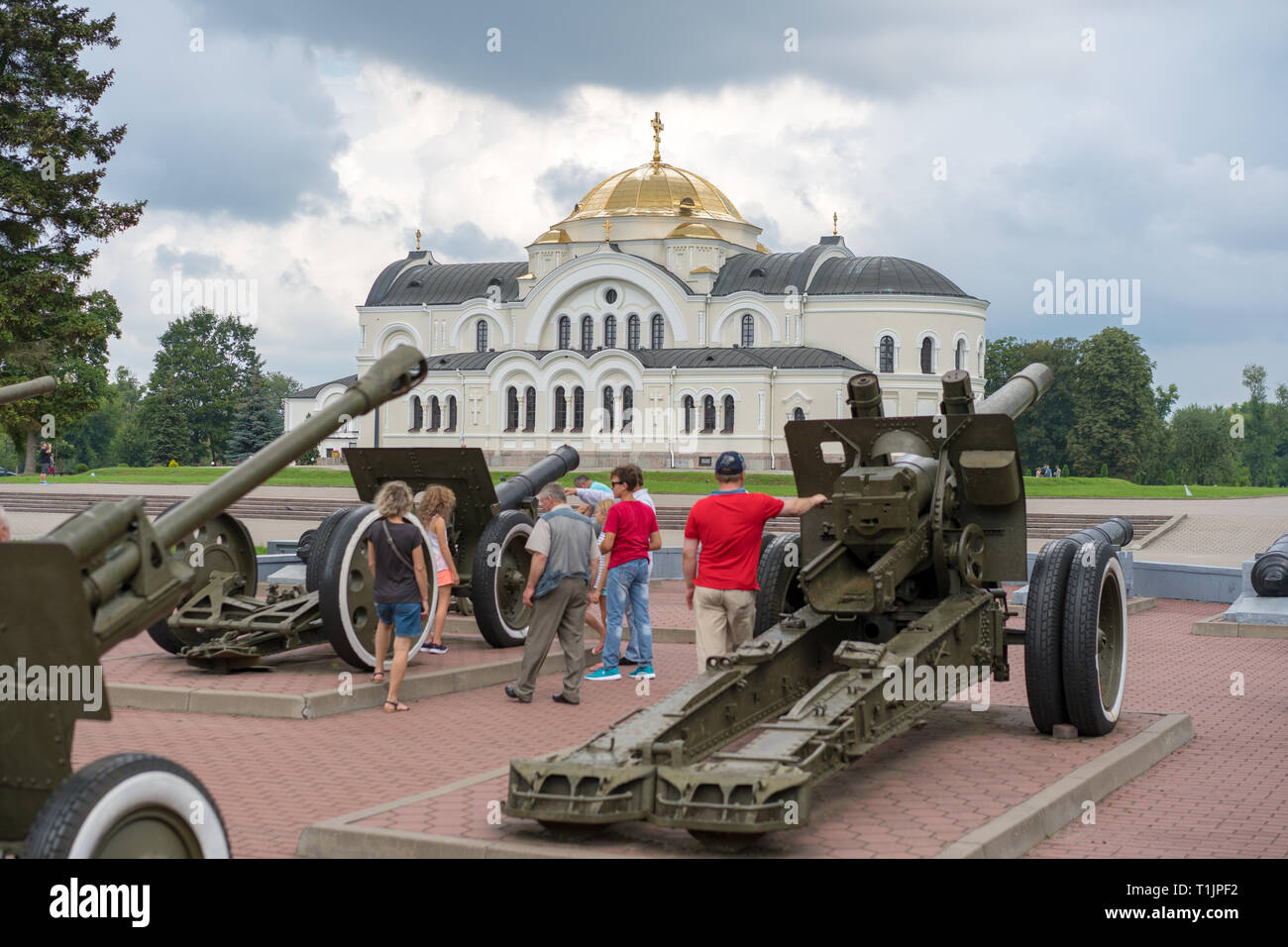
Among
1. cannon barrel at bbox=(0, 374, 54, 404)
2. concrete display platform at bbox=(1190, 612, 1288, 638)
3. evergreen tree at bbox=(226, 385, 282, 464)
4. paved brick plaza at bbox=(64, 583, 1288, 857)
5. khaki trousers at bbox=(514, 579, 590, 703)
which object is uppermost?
evergreen tree at bbox=(226, 385, 282, 464)

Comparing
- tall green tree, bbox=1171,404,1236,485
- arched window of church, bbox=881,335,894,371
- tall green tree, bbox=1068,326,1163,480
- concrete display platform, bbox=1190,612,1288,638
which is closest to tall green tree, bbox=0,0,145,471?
concrete display platform, bbox=1190,612,1288,638

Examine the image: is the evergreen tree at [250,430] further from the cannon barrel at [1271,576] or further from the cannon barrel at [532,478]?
the cannon barrel at [1271,576]

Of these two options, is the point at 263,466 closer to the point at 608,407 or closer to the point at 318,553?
the point at 318,553

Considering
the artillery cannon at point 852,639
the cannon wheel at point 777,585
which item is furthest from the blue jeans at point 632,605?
the cannon wheel at point 777,585

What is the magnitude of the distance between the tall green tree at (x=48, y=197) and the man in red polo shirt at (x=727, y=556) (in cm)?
2067

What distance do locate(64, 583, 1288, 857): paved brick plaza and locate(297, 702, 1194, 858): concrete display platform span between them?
0.02 meters

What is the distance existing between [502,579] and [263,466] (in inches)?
328

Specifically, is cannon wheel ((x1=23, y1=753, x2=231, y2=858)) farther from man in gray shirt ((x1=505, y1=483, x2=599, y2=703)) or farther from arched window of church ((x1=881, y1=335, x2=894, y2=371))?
arched window of church ((x1=881, y1=335, x2=894, y2=371))

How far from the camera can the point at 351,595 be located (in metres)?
10.9

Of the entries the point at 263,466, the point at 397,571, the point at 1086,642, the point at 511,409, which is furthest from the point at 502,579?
the point at 511,409

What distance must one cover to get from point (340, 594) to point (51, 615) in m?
6.39

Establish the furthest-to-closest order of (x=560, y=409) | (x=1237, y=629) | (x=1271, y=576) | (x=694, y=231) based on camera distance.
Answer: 1. (x=694, y=231)
2. (x=560, y=409)
3. (x=1271, y=576)
4. (x=1237, y=629)

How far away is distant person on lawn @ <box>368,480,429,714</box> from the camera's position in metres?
9.97
